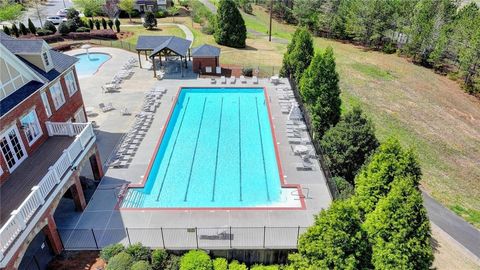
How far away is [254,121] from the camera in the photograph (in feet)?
97.0

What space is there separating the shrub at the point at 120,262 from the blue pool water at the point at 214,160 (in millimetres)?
4491

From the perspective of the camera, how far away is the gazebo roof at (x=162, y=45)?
36719 mm

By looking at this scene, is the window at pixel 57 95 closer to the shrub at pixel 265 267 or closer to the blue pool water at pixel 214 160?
the blue pool water at pixel 214 160

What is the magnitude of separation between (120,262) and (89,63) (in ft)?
115

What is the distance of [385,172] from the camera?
15.0 m

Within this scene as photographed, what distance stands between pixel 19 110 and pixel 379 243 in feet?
58.7

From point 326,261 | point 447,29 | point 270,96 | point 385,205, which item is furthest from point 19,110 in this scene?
point 447,29

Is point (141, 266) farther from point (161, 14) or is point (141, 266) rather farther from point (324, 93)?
point (161, 14)

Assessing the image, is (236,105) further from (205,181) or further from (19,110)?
(19,110)

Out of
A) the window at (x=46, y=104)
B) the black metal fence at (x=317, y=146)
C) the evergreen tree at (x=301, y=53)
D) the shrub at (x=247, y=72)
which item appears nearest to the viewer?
the window at (x=46, y=104)

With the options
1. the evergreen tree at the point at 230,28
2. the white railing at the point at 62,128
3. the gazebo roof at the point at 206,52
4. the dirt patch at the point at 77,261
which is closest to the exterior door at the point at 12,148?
the white railing at the point at 62,128

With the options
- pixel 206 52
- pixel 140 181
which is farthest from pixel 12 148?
pixel 206 52

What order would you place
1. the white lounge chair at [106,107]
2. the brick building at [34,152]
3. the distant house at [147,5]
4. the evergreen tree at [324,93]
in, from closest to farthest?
1. the brick building at [34,152]
2. the evergreen tree at [324,93]
3. the white lounge chair at [106,107]
4. the distant house at [147,5]

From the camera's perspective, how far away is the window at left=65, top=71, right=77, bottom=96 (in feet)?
71.5
